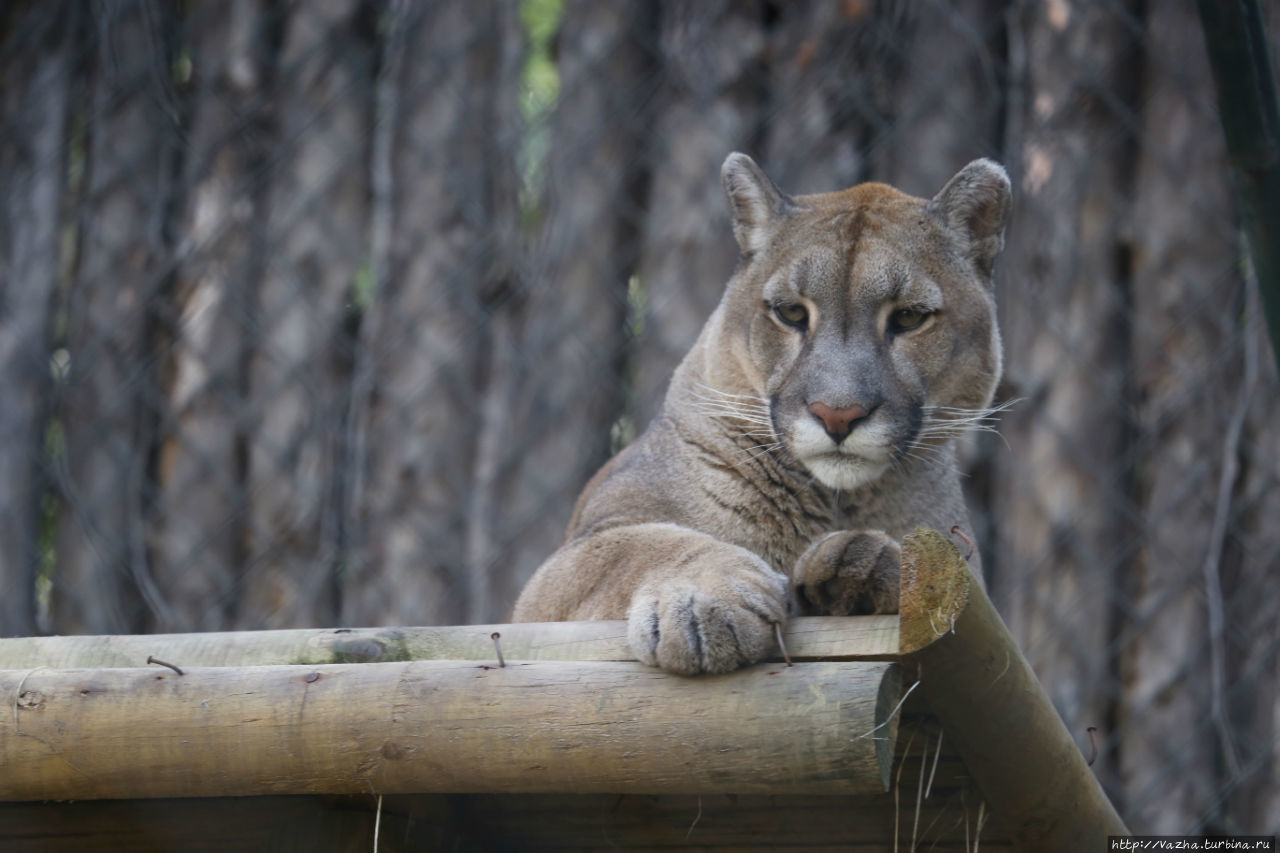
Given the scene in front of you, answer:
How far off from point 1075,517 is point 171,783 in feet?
11.4

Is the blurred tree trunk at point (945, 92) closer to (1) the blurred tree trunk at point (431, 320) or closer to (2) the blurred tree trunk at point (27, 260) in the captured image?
(1) the blurred tree trunk at point (431, 320)

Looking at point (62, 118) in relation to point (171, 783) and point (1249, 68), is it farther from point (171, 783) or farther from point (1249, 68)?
point (1249, 68)

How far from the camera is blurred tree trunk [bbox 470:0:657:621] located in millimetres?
5109

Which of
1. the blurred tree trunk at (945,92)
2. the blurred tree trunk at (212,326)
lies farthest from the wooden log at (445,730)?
the blurred tree trunk at (945,92)

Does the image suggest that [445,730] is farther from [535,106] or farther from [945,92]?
[945,92]

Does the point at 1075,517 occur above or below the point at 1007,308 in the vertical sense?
below

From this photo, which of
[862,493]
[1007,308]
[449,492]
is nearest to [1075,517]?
[1007,308]

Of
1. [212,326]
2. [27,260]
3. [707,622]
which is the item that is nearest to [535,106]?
[212,326]

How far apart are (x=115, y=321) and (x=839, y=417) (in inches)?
128

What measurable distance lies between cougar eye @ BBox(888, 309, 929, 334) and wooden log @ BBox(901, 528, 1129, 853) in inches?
50.5

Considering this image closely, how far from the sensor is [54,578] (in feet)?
17.4

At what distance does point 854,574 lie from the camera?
240cm

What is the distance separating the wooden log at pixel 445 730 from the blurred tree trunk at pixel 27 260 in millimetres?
3300

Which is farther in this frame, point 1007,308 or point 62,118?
point 62,118
